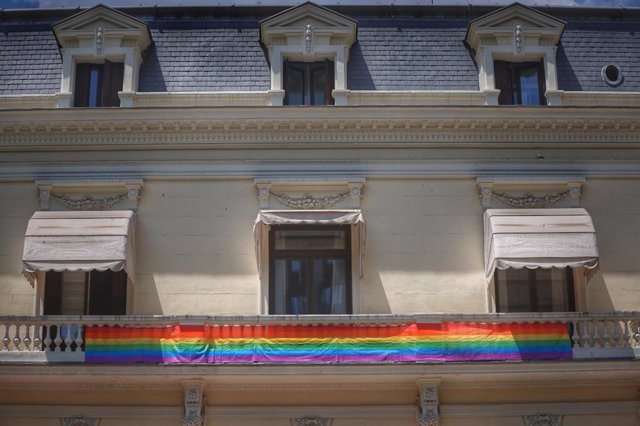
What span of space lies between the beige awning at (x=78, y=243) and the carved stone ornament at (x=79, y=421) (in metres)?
3.17

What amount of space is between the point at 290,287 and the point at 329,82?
5114 millimetres

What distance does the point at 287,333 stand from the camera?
2100 cm

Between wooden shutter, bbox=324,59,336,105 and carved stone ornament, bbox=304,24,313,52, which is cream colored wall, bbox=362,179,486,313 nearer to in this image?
wooden shutter, bbox=324,59,336,105

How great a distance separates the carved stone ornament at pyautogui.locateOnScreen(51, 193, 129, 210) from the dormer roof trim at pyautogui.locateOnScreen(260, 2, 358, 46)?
5.30 m

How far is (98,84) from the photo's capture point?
80.1 ft

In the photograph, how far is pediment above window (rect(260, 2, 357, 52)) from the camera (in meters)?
24.1

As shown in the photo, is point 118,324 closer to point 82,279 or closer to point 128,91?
point 82,279

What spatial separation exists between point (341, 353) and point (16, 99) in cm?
998

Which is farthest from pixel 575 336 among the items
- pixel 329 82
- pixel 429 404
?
pixel 329 82

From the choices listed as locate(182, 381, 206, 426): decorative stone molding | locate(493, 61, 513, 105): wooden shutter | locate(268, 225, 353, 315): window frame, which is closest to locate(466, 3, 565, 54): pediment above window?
locate(493, 61, 513, 105): wooden shutter

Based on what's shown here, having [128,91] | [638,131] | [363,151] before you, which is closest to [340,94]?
[363,151]

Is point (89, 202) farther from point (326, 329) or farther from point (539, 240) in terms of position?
point (539, 240)

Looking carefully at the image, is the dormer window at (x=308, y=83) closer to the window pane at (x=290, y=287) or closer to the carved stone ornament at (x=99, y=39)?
the window pane at (x=290, y=287)

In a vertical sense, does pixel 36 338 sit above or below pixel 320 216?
below
